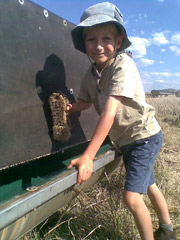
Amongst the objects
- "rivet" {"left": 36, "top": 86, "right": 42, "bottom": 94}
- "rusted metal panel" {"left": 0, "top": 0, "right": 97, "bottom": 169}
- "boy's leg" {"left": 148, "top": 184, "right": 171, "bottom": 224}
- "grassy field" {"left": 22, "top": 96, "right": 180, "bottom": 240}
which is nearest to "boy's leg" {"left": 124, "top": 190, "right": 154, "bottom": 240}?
"grassy field" {"left": 22, "top": 96, "right": 180, "bottom": 240}

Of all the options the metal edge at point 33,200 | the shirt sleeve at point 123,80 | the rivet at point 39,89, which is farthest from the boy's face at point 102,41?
the metal edge at point 33,200

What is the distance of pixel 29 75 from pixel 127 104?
0.73 meters

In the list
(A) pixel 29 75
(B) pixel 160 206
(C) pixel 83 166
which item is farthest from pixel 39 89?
(B) pixel 160 206

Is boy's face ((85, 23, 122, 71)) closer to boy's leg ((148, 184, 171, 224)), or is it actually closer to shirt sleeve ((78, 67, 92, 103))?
shirt sleeve ((78, 67, 92, 103))

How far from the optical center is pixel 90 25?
1.56 metres

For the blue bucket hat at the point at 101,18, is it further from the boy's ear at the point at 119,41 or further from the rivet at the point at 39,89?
the rivet at the point at 39,89

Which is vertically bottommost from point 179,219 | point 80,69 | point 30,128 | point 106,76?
point 179,219

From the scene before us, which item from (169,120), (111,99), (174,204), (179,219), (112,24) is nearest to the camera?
(111,99)

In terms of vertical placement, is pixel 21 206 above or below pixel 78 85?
below

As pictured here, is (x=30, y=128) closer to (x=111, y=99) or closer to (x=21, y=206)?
(x=111, y=99)

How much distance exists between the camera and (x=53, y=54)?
5.97 feet

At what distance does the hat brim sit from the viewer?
1567 millimetres

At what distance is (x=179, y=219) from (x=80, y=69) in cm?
169

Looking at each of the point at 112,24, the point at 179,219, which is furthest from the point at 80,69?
the point at 179,219
